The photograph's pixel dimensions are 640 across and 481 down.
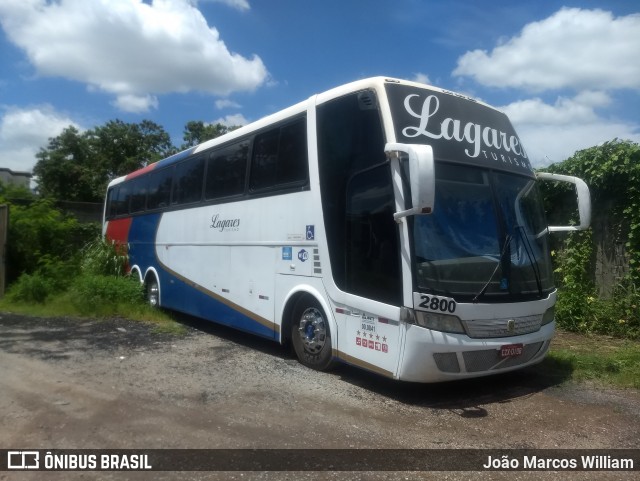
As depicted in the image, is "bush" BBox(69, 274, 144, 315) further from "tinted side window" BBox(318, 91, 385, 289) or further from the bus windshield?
the bus windshield

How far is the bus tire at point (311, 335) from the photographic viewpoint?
6.90 meters

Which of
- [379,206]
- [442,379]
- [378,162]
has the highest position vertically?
[378,162]

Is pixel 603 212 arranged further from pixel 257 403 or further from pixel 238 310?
pixel 257 403

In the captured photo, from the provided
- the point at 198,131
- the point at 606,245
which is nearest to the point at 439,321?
the point at 606,245

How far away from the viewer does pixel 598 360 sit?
743 centimetres

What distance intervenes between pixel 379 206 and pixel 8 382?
4753 millimetres

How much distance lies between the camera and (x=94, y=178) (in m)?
34.4

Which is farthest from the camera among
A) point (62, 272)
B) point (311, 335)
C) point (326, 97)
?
point (62, 272)

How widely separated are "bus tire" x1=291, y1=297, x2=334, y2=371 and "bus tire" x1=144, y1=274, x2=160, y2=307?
5645mm

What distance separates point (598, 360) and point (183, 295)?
7.29m

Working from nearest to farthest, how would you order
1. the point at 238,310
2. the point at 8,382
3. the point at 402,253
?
the point at 402,253
the point at 8,382
the point at 238,310

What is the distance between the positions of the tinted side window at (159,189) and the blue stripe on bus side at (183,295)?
0.28 m

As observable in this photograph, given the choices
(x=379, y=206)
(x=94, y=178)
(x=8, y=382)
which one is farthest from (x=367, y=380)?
(x=94, y=178)

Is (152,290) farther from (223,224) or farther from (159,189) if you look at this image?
(223,224)
